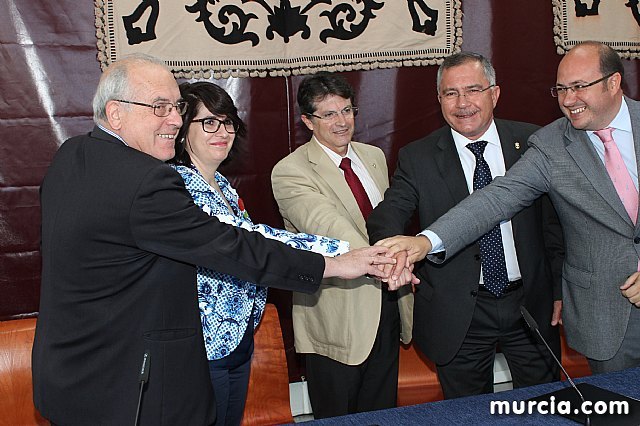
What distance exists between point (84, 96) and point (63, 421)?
68.1 inches

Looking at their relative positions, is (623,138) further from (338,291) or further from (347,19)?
(347,19)

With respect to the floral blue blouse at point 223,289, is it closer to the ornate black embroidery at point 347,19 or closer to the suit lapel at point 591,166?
the suit lapel at point 591,166

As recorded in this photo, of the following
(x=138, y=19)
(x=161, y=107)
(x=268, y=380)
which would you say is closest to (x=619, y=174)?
(x=161, y=107)

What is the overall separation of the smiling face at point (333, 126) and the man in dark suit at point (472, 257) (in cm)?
25

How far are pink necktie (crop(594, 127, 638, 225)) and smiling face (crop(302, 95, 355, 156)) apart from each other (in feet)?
2.99

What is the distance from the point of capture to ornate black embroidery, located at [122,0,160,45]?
3.04 meters

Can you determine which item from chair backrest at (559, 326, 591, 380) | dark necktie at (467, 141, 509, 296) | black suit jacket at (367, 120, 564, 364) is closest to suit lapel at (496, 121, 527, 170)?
black suit jacket at (367, 120, 564, 364)

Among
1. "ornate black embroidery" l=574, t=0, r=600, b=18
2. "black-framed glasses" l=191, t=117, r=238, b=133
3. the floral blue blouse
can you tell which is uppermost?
"ornate black embroidery" l=574, t=0, r=600, b=18

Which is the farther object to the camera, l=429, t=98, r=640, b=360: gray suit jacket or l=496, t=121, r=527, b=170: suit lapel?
l=496, t=121, r=527, b=170: suit lapel

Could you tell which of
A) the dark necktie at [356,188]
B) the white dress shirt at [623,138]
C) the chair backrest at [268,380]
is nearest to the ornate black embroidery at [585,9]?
the white dress shirt at [623,138]

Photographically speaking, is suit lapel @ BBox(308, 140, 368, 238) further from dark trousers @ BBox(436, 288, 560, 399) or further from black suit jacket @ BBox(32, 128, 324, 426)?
black suit jacket @ BBox(32, 128, 324, 426)

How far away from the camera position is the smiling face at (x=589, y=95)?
2.32 metres

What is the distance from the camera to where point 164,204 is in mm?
1671

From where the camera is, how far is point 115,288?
1.66 metres
